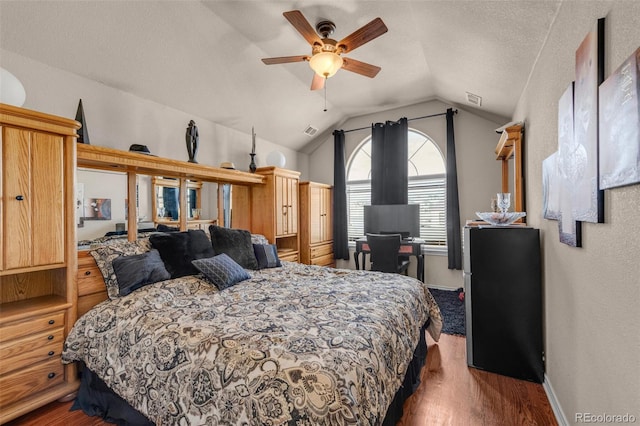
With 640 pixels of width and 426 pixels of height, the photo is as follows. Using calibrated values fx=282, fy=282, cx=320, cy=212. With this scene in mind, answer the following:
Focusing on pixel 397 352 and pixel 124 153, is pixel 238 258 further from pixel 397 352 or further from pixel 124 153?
pixel 397 352

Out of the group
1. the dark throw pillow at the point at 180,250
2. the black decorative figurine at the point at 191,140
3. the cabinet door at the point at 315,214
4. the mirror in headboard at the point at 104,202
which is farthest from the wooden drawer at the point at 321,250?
the mirror in headboard at the point at 104,202

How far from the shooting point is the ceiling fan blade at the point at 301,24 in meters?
1.90

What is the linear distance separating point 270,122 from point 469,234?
3.19 metres

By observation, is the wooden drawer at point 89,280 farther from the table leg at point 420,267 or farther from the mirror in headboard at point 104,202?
the table leg at point 420,267

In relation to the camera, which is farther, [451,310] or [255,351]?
[451,310]

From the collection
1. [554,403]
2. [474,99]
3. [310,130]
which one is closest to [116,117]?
[310,130]

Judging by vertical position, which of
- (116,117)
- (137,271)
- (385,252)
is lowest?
(385,252)

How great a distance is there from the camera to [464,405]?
186cm

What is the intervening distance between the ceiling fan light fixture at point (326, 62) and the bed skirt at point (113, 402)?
2.34m

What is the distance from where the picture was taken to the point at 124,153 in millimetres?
2396

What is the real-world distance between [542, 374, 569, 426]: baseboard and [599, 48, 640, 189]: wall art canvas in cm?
144

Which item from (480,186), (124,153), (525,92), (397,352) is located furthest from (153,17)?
(480,186)

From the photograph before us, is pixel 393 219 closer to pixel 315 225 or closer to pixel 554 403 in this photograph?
pixel 315 225

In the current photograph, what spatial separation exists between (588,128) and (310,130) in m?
4.09
